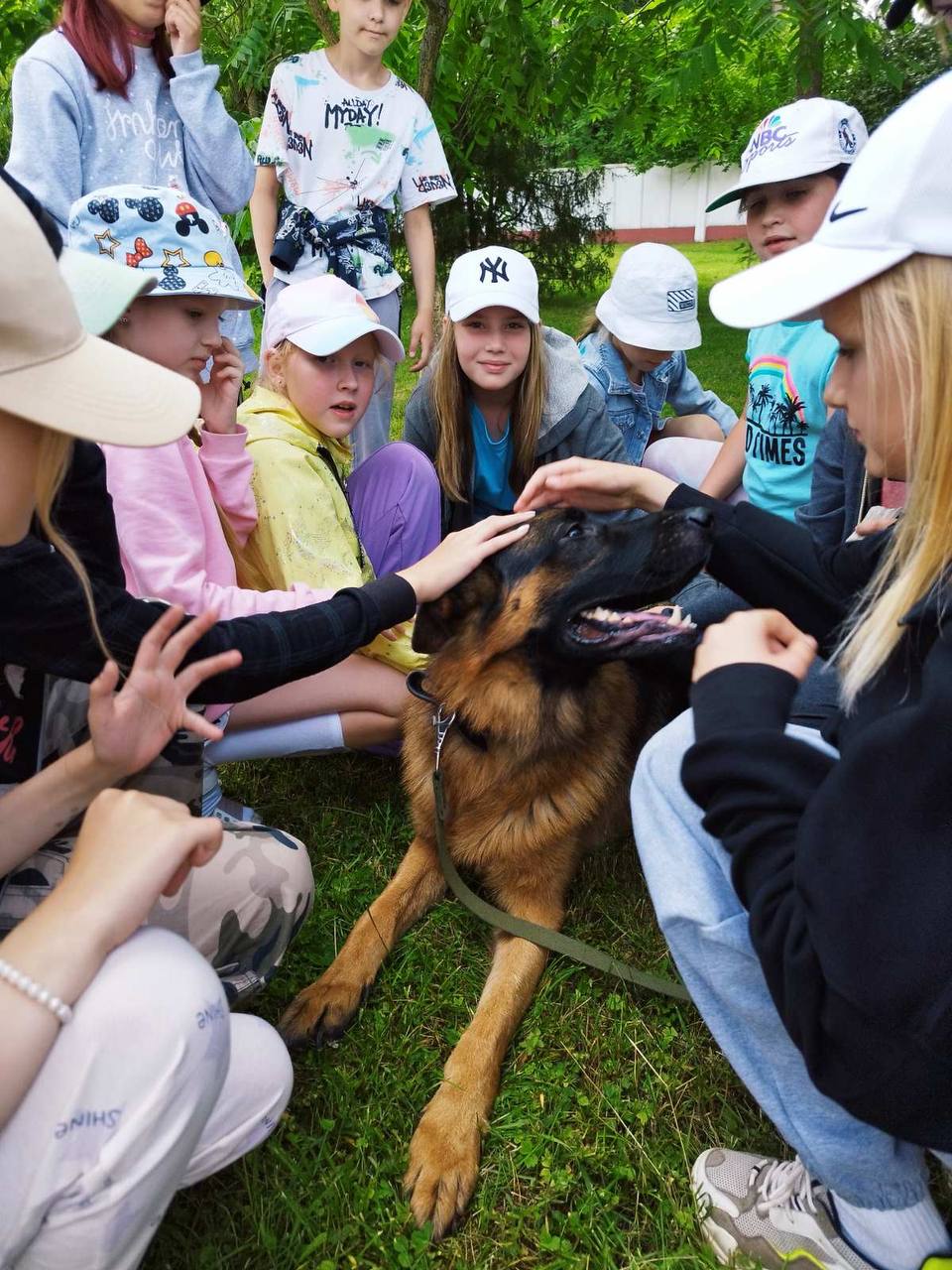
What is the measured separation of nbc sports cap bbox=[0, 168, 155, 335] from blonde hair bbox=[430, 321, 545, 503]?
2283mm

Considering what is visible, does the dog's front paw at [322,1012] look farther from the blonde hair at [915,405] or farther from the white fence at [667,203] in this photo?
the white fence at [667,203]

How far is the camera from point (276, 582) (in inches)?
117

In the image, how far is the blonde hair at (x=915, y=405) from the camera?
1.26 meters

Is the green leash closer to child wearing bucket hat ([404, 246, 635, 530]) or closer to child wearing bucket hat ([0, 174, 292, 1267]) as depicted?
child wearing bucket hat ([0, 174, 292, 1267])

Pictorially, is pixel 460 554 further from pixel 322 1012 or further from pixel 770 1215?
pixel 770 1215

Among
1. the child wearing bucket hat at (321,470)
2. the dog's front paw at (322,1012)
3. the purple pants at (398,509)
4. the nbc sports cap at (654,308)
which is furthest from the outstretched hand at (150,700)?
the nbc sports cap at (654,308)

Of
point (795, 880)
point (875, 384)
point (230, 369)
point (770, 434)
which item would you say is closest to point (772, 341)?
point (770, 434)

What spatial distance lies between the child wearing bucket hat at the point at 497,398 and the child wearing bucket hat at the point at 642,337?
12.8 inches

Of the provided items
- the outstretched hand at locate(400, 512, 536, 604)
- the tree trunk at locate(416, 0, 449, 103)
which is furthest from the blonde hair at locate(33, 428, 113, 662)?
the tree trunk at locate(416, 0, 449, 103)

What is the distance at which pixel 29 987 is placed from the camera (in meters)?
1.28

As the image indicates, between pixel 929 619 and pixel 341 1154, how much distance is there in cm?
166

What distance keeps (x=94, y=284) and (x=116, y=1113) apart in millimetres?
1320

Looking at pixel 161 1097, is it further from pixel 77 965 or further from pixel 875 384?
pixel 875 384

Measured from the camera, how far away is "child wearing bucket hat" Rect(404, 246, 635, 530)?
3715 millimetres
